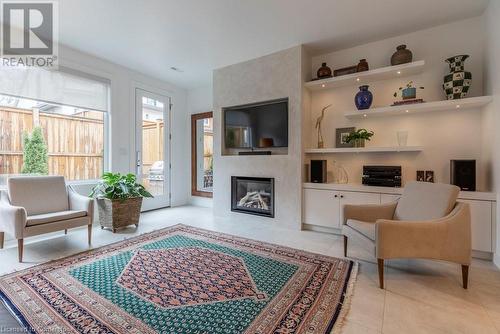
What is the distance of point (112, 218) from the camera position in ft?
11.3

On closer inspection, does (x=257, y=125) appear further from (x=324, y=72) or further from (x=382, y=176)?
(x=382, y=176)

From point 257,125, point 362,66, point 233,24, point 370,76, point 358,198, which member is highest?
point 233,24

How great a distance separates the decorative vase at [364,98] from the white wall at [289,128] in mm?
810

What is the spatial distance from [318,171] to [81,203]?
322 cm

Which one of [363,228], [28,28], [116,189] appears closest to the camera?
[363,228]

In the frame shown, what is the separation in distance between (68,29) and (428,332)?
15.5 feet

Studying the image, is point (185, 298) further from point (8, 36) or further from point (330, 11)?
point (8, 36)

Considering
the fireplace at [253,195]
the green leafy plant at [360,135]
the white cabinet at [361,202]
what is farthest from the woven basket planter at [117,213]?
the green leafy plant at [360,135]

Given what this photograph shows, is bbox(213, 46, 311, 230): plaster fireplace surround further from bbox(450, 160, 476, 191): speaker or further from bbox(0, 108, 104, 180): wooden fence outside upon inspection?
bbox(0, 108, 104, 180): wooden fence outside

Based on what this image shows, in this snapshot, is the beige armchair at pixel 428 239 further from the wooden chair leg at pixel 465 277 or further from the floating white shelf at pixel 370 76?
the floating white shelf at pixel 370 76

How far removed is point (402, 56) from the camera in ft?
10.1

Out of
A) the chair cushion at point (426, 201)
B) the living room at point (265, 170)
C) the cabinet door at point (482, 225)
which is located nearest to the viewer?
the living room at point (265, 170)

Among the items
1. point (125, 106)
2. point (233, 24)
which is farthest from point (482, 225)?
point (125, 106)

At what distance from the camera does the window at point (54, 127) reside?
3.17 meters
